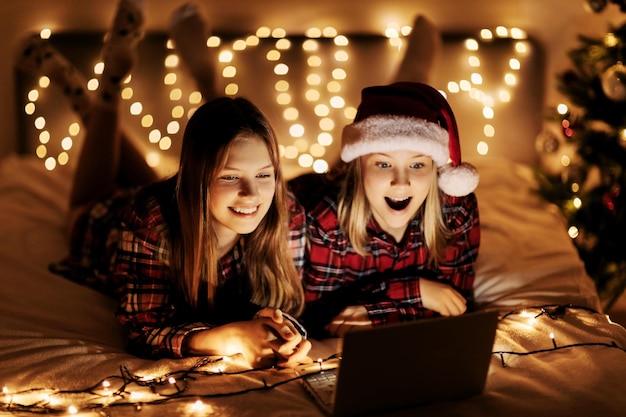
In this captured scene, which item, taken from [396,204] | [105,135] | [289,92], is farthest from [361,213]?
[289,92]

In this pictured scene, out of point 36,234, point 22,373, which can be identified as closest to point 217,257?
point 22,373

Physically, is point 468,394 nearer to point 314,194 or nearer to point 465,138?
point 314,194

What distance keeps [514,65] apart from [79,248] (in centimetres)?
160

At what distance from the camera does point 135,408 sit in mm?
1195

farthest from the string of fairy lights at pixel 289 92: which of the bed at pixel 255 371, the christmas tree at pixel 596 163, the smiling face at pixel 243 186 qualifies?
the smiling face at pixel 243 186

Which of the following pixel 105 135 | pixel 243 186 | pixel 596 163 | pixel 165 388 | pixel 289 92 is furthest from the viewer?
pixel 289 92

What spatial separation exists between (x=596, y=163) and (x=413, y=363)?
1.21m

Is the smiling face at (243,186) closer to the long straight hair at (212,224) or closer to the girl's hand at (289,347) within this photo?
the long straight hair at (212,224)

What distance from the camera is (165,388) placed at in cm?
125

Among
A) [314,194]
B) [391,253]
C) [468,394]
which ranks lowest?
[468,394]

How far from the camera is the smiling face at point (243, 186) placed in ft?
4.45

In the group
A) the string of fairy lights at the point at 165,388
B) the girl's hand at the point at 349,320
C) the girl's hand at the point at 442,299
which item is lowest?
the string of fairy lights at the point at 165,388

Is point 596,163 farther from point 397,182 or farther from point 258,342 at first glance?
point 258,342

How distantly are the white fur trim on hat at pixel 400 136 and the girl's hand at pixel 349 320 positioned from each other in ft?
1.11
